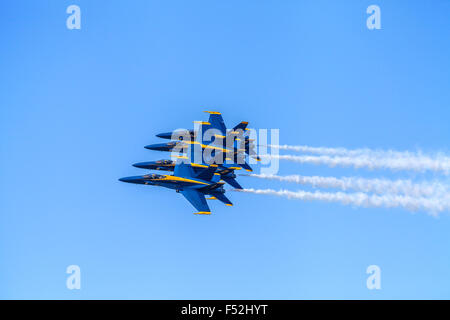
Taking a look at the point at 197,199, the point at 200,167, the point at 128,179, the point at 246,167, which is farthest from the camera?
the point at 246,167

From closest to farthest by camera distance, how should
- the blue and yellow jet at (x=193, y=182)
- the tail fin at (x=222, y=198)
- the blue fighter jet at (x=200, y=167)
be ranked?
the blue and yellow jet at (x=193, y=182)
the tail fin at (x=222, y=198)
the blue fighter jet at (x=200, y=167)

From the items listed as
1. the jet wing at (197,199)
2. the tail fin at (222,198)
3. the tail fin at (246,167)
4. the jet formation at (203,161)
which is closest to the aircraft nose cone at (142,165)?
the jet formation at (203,161)

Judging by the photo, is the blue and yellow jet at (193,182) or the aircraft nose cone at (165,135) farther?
the aircraft nose cone at (165,135)

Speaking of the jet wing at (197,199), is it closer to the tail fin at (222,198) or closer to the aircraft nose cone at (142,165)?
the tail fin at (222,198)

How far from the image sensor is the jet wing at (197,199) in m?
66.6

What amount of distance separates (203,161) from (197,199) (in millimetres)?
5332

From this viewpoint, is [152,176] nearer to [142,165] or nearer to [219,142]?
[142,165]

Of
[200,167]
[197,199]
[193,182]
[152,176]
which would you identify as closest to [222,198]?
[197,199]

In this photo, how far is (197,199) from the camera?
6762 centimetres
